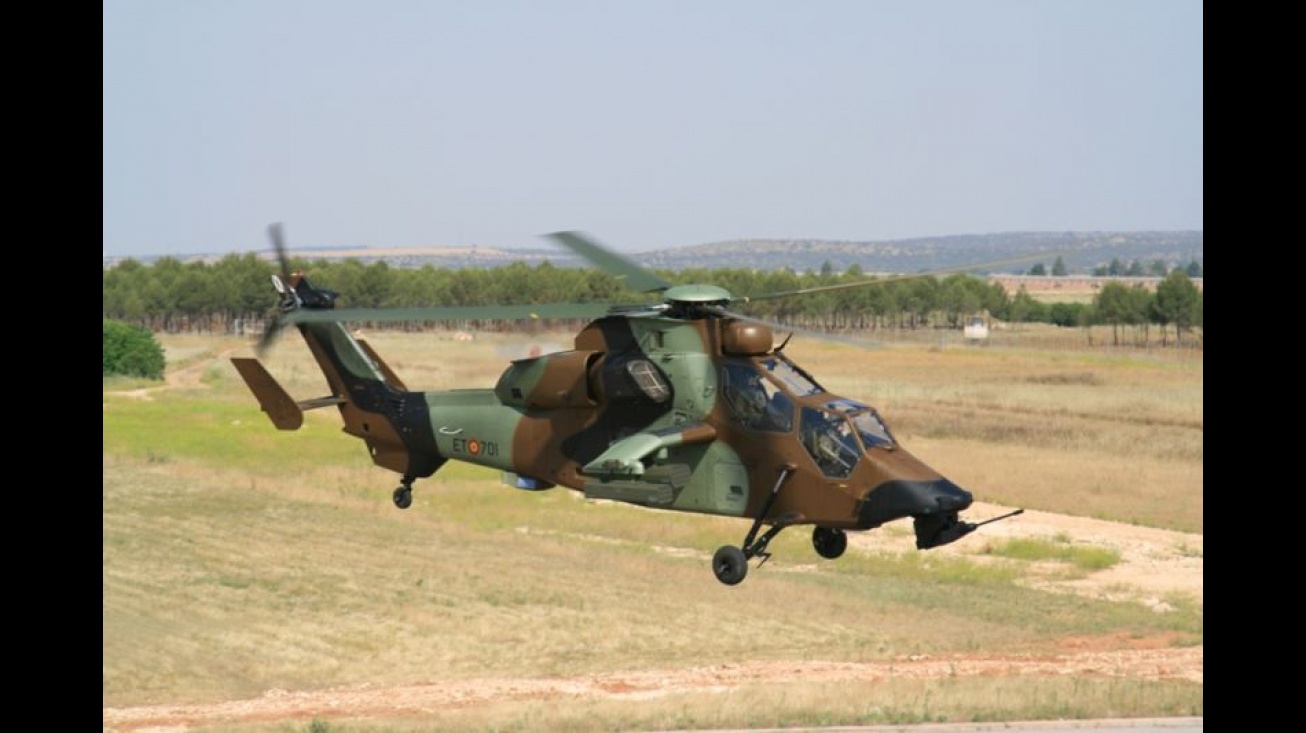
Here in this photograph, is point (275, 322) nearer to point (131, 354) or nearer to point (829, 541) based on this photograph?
point (829, 541)

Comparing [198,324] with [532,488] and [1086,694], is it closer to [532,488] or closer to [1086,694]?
[1086,694]

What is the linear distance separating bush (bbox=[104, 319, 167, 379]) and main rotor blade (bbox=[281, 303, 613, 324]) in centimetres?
8438

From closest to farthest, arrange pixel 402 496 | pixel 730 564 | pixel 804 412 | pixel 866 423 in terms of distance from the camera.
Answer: pixel 730 564
pixel 804 412
pixel 866 423
pixel 402 496

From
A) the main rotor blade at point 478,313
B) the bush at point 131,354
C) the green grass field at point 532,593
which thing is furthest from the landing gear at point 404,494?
the bush at point 131,354

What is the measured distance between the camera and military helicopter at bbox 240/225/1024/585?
2475 cm

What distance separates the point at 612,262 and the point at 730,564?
6.19m

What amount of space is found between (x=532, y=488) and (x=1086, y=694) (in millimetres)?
23384

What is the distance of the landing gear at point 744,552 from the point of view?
2473cm

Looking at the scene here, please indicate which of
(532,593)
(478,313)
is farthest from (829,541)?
(532,593)

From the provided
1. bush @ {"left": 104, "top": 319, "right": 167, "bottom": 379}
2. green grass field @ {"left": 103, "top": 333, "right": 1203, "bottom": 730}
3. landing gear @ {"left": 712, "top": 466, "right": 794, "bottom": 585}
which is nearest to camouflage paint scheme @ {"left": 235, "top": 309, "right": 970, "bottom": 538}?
landing gear @ {"left": 712, "top": 466, "right": 794, "bottom": 585}

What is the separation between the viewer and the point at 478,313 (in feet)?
77.7

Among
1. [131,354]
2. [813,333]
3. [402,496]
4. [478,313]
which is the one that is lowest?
[402,496]

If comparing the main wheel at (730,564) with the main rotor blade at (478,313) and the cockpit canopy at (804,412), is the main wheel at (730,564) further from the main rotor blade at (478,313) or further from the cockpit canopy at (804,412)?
the main rotor blade at (478,313)

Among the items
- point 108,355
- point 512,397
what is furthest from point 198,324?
point 512,397
